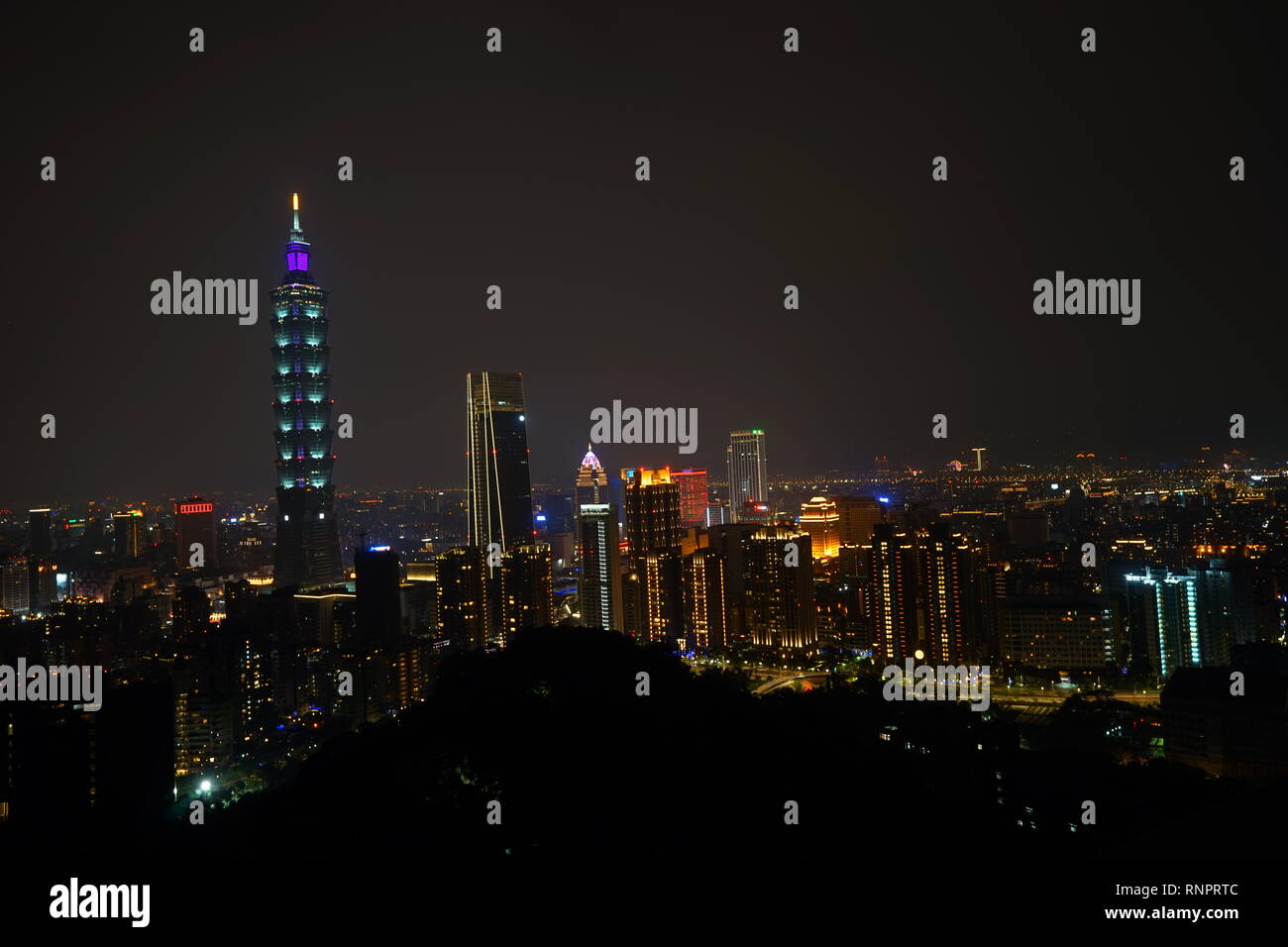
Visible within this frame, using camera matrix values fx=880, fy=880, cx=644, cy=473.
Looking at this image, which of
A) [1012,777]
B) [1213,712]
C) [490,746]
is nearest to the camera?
[490,746]

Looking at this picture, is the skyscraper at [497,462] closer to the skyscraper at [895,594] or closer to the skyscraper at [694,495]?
the skyscraper at [694,495]

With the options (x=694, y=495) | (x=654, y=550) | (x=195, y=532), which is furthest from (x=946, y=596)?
(x=195, y=532)

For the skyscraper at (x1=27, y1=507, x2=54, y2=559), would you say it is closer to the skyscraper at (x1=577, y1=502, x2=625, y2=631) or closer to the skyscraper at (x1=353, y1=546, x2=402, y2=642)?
the skyscraper at (x1=353, y1=546, x2=402, y2=642)

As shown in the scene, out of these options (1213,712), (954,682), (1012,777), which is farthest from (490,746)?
(954,682)

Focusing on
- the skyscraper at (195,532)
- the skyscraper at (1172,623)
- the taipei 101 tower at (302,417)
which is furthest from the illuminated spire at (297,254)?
the skyscraper at (1172,623)
